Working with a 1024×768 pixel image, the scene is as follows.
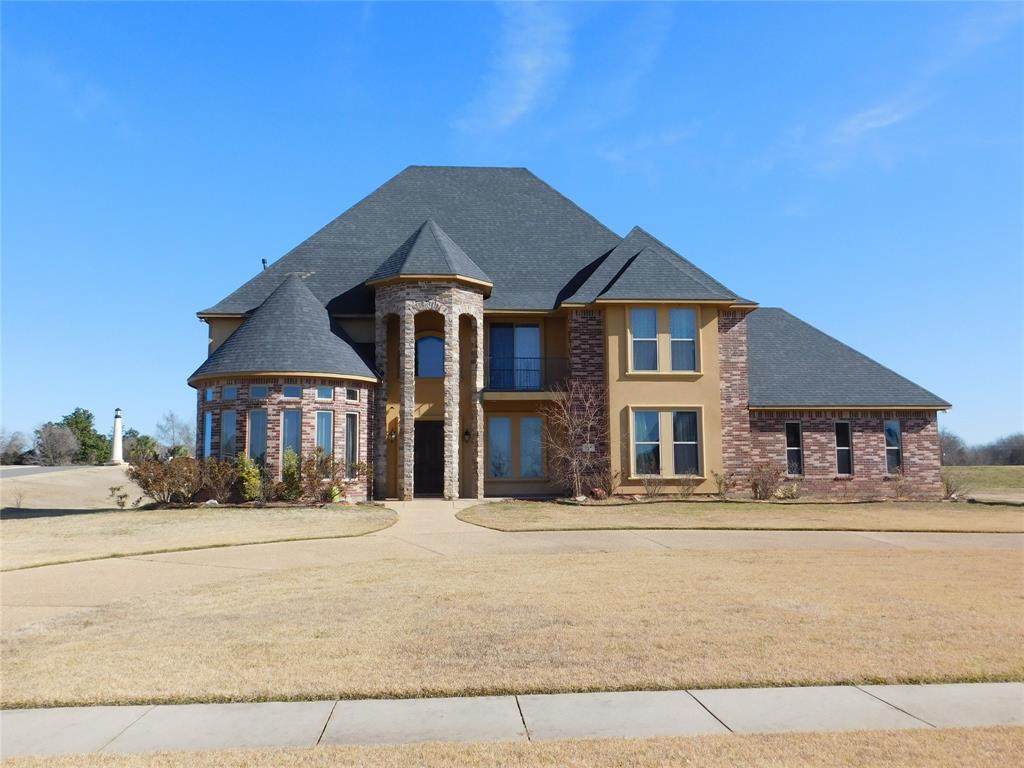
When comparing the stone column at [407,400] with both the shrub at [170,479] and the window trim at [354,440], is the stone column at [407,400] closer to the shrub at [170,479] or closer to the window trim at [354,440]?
the window trim at [354,440]

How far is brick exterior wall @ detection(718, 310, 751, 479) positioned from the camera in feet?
83.1

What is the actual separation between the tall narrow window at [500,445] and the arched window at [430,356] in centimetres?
250

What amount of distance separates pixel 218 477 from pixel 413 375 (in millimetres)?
6480

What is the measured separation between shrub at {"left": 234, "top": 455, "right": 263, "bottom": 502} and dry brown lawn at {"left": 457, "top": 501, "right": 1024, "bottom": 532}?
19.6 ft

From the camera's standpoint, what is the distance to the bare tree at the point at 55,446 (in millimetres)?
60188

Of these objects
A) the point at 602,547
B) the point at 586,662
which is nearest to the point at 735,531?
the point at 602,547

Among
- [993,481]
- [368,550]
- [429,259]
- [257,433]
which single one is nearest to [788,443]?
[429,259]

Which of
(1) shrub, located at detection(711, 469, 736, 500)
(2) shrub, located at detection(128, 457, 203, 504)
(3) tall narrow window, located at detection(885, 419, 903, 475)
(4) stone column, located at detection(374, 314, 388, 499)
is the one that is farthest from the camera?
(3) tall narrow window, located at detection(885, 419, 903, 475)

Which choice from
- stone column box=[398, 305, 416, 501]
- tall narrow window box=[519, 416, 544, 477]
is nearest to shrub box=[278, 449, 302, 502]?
stone column box=[398, 305, 416, 501]

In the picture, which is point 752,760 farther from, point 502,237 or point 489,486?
point 502,237

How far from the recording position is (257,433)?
22734 millimetres

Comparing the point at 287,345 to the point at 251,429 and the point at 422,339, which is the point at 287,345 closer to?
the point at 251,429

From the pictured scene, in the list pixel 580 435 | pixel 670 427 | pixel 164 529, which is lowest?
pixel 164 529

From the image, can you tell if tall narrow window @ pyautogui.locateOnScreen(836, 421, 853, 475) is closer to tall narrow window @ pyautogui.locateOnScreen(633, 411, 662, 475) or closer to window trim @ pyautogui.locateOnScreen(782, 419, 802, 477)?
window trim @ pyautogui.locateOnScreen(782, 419, 802, 477)
